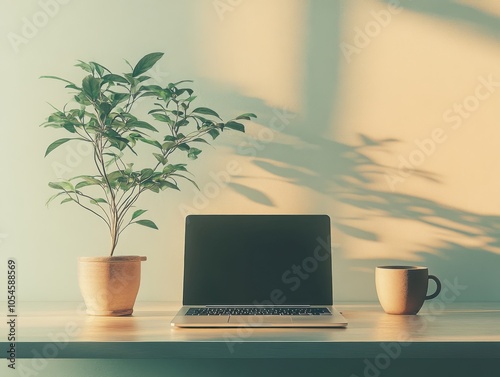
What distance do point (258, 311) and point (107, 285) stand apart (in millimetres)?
322

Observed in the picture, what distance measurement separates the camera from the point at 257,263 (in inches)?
51.7

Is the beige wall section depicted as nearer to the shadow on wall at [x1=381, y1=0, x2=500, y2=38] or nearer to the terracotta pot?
the shadow on wall at [x1=381, y1=0, x2=500, y2=38]

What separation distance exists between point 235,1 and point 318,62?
0.87ft

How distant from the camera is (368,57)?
1504mm

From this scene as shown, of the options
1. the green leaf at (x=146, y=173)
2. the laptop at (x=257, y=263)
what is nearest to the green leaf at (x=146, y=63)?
the green leaf at (x=146, y=173)

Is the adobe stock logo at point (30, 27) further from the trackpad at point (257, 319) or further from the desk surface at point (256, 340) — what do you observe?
the trackpad at point (257, 319)

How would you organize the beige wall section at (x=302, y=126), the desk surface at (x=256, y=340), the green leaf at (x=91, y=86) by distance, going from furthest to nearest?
the beige wall section at (x=302, y=126) < the green leaf at (x=91, y=86) < the desk surface at (x=256, y=340)

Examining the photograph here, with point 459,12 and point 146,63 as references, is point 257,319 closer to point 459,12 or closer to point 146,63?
point 146,63

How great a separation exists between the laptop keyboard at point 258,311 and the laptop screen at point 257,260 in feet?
0.22

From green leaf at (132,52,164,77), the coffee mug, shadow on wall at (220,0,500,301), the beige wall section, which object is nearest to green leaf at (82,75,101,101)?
Answer: green leaf at (132,52,164,77)

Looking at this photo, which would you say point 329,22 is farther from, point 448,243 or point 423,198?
point 448,243

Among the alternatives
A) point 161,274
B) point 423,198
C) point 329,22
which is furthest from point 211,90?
point 423,198

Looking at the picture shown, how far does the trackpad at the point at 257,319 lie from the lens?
107cm

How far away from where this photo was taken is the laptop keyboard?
1.16 metres
